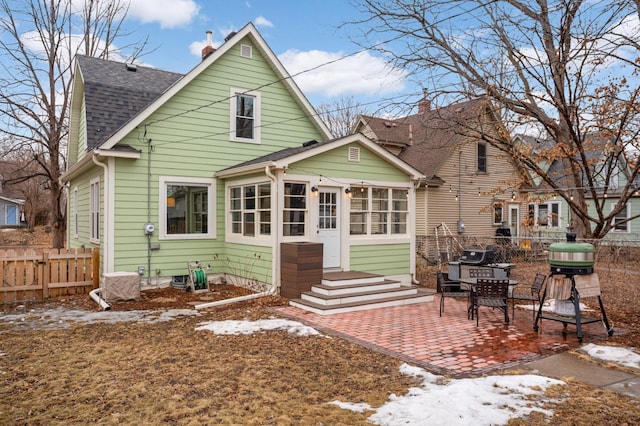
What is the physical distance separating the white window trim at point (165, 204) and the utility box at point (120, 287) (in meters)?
1.68

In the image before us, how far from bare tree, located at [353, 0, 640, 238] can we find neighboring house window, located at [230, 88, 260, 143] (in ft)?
12.4

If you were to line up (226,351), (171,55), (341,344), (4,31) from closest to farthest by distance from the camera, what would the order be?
(226,351) → (341,344) → (4,31) → (171,55)

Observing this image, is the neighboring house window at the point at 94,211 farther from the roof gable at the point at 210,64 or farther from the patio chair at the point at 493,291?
the patio chair at the point at 493,291

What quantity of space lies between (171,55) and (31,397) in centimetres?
1947

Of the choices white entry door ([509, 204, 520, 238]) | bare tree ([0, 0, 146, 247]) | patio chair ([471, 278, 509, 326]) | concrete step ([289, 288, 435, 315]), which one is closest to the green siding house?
concrete step ([289, 288, 435, 315])

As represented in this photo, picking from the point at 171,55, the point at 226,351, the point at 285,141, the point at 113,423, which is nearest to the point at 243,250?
the point at 285,141

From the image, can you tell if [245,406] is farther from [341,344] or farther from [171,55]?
[171,55]

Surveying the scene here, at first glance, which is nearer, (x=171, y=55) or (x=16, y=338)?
(x=16, y=338)

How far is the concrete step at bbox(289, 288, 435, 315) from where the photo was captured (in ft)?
28.2

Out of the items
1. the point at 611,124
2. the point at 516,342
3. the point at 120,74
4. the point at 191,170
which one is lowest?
the point at 516,342

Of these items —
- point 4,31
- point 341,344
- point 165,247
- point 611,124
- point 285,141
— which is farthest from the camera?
point 4,31

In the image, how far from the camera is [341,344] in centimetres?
639

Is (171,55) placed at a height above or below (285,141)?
above

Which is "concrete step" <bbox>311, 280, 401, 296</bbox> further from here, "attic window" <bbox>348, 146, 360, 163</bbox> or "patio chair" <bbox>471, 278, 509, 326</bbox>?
"attic window" <bbox>348, 146, 360, 163</bbox>
